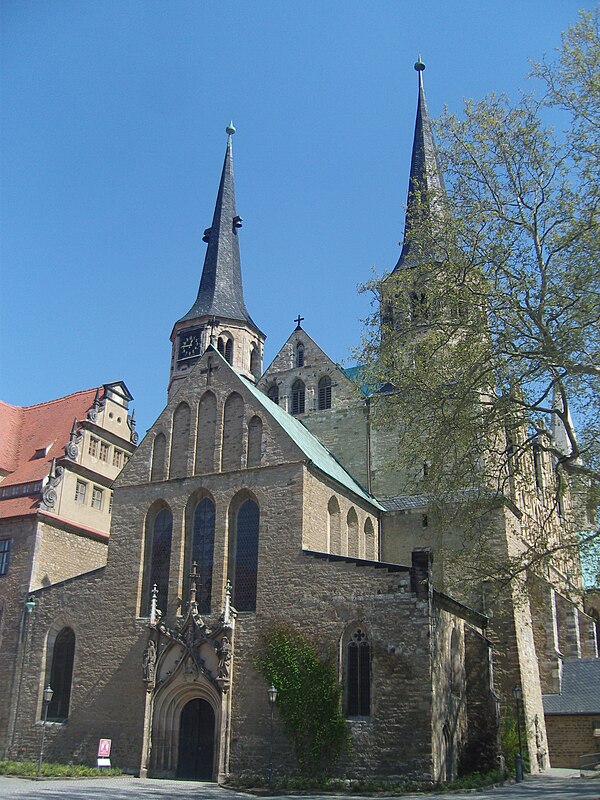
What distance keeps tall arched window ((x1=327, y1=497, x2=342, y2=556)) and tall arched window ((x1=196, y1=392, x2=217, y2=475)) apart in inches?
167

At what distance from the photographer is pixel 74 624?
2752 cm

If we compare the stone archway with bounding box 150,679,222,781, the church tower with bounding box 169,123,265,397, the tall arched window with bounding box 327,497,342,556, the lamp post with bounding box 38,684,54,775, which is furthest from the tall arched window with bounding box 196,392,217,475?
the church tower with bounding box 169,123,265,397

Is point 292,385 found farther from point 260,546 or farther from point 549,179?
point 549,179

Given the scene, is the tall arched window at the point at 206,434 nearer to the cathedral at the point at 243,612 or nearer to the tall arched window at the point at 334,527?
the cathedral at the point at 243,612

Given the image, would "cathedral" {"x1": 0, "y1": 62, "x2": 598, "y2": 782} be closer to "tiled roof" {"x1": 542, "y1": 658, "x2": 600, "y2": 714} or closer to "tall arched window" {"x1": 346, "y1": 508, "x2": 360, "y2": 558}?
"tall arched window" {"x1": 346, "y1": 508, "x2": 360, "y2": 558}

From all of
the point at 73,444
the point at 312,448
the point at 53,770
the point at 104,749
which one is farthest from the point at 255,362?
the point at 53,770

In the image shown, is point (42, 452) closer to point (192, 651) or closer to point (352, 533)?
point (192, 651)

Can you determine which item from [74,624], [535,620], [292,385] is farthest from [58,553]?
[535,620]

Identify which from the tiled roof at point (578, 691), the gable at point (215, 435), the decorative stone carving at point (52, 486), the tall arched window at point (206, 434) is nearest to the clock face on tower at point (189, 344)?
the decorative stone carving at point (52, 486)

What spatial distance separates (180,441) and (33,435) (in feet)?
34.2

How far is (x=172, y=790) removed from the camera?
2095cm

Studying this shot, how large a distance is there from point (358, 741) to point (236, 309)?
30.9 meters

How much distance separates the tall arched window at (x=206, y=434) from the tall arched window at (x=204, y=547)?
1.16m

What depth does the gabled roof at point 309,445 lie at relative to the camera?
2747 cm
